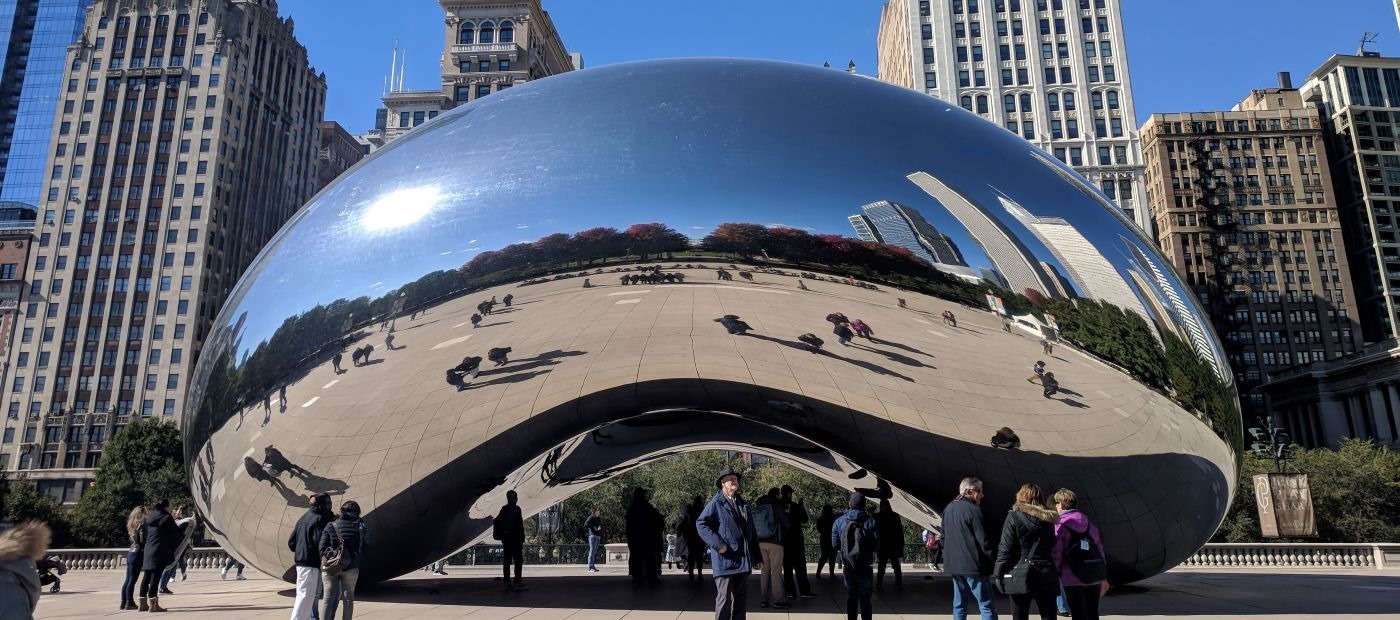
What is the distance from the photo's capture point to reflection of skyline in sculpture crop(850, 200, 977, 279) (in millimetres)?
6250

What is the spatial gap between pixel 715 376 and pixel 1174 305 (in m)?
3.87

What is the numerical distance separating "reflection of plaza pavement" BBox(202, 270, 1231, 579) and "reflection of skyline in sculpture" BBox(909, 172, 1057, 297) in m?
0.39

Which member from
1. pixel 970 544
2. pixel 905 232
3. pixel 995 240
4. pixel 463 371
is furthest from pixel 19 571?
pixel 995 240

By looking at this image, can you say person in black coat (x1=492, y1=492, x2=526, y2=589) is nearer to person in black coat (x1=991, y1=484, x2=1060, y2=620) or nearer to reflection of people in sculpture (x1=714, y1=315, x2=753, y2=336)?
reflection of people in sculpture (x1=714, y1=315, x2=753, y2=336)

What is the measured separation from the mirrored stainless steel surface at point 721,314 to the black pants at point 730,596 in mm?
1362

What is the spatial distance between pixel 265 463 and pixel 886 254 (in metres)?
5.27

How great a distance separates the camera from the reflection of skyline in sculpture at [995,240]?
6.38 metres

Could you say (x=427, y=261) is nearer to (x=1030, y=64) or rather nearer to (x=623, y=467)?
(x=623, y=467)

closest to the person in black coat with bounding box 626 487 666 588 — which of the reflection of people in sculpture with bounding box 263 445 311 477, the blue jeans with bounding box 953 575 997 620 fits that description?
the reflection of people in sculpture with bounding box 263 445 311 477

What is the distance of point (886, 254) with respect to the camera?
6.21m

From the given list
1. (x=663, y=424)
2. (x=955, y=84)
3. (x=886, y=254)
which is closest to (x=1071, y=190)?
(x=886, y=254)

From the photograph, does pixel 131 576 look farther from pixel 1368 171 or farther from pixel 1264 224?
pixel 1368 171

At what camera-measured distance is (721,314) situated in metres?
6.32

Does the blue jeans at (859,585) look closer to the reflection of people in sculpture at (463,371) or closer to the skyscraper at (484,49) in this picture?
the reflection of people in sculpture at (463,371)
